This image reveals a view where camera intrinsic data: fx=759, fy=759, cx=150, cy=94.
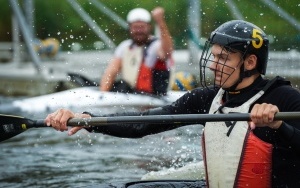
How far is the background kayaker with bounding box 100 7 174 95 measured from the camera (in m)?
9.11

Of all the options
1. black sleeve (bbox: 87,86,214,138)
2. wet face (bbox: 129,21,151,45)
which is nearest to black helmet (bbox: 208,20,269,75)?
black sleeve (bbox: 87,86,214,138)

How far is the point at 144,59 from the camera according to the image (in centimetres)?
943

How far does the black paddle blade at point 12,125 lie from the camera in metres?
4.44

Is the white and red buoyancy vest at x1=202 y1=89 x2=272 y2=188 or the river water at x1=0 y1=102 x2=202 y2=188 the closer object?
the white and red buoyancy vest at x1=202 y1=89 x2=272 y2=188

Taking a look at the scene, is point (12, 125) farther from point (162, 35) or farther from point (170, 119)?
point (162, 35)

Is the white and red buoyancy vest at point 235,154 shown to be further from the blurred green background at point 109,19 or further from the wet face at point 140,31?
the blurred green background at point 109,19

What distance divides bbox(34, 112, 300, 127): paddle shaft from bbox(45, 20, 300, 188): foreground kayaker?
5 cm

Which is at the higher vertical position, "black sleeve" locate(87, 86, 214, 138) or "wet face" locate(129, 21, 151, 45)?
"wet face" locate(129, 21, 151, 45)

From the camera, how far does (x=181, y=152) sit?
7.28 meters

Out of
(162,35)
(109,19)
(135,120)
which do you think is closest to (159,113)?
(135,120)

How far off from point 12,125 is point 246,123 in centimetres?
154

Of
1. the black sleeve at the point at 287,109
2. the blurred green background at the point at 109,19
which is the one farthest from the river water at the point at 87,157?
the blurred green background at the point at 109,19

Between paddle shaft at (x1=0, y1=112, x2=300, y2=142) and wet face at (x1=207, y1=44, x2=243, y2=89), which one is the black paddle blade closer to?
paddle shaft at (x1=0, y1=112, x2=300, y2=142)

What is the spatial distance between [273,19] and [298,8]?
7.82 metres
